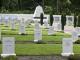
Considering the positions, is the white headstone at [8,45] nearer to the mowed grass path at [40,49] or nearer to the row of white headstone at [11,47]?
the row of white headstone at [11,47]

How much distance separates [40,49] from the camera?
795 inches

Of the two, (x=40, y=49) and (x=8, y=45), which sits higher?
(x=8, y=45)

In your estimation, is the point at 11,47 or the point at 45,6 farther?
the point at 45,6

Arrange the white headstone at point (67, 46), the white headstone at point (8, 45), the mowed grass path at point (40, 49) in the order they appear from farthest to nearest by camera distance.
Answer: the mowed grass path at point (40, 49) < the white headstone at point (67, 46) < the white headstone at point (8, 45)

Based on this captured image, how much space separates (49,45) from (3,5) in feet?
134

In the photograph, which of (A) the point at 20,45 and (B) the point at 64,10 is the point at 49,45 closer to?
(A) the point at 20,45

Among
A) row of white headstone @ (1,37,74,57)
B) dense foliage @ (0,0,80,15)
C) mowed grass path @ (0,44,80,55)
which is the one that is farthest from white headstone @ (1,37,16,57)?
dense foliage @ (0,0,80,15)

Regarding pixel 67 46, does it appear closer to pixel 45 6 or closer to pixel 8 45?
pixel 8 45

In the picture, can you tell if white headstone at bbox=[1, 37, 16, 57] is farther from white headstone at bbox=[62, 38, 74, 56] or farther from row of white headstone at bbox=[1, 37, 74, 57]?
white headstone at bbox=[62, 38, 74, 56]

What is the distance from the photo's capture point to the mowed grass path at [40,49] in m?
19.0

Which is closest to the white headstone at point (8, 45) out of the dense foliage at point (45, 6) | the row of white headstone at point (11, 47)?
the row of white headstone at point (11, 47)

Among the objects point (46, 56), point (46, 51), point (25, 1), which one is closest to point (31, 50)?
point (46, 51)

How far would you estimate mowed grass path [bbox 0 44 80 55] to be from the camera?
1900 cm

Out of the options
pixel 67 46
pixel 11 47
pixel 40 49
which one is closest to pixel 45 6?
pixel 40 49
